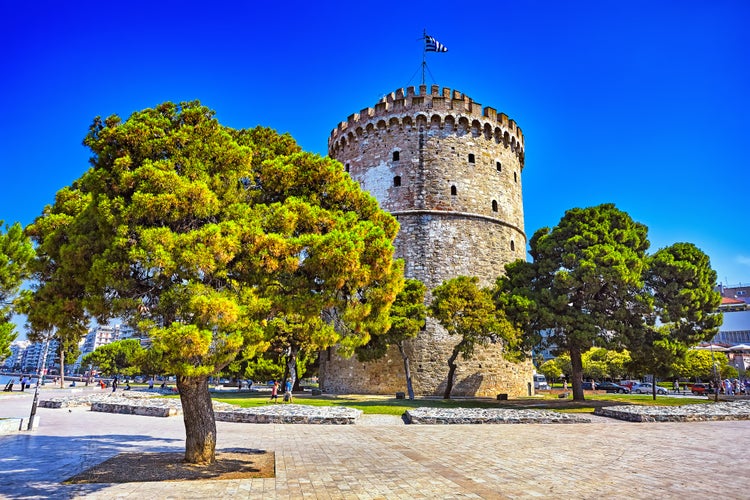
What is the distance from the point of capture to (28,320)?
28.4ft

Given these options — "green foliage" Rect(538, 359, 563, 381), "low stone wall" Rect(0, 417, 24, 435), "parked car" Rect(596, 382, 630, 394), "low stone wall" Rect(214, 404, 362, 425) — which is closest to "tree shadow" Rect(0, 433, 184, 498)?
"low stone wall" Rect(0, 417, 24, 435)

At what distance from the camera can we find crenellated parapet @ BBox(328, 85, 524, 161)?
3086 cm

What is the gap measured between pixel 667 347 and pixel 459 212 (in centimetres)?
1316

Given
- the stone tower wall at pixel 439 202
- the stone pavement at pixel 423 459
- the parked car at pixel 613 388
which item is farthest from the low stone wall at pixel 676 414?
the parked car at pixel 613 388

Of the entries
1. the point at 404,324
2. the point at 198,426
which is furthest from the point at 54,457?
the point at 404,324

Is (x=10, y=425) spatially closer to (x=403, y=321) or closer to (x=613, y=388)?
(x=403, y=321)

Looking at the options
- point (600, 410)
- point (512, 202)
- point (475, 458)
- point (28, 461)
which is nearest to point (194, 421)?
point (28, 461)

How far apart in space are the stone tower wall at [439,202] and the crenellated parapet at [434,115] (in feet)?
0.21

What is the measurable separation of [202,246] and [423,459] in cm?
599

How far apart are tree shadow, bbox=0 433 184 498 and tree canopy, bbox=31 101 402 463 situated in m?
2.06

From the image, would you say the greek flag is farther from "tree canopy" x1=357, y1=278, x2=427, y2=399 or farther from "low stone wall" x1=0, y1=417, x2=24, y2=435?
"low stone wall" x1=0, y1=417, x2=24, y2=435

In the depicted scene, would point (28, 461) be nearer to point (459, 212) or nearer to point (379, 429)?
point (379, 429)

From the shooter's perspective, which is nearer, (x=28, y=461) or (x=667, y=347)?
(x=28, y=461)

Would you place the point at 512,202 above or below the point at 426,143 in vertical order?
below
